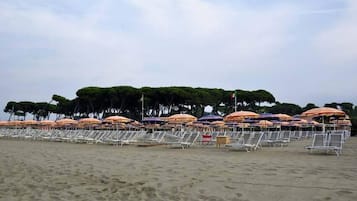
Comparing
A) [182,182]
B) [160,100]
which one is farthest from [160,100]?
[182,182]

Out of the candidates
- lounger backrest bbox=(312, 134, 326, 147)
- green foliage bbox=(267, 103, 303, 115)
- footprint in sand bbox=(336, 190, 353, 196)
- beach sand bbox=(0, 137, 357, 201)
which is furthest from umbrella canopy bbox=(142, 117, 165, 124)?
green foliage bbox=(267, 103, 303, 115)

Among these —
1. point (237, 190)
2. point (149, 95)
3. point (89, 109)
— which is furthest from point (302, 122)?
point (89, 109)

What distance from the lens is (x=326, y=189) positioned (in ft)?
15.3

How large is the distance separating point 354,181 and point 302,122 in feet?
86.6

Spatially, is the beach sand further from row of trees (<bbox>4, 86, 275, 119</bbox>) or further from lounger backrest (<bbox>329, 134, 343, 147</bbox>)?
row of trees (<bbox>4, 86, 275, 119</bbox>)

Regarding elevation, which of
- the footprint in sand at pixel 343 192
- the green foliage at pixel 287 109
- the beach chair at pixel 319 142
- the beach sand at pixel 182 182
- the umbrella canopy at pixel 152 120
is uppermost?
the green foliage at pixel 287 109

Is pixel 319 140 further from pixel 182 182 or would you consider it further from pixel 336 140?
pixel 182 182

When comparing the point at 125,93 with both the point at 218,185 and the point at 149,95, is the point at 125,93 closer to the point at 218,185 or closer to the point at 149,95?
the point at 149,95

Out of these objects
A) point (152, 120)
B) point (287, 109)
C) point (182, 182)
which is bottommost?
point (182, 182)

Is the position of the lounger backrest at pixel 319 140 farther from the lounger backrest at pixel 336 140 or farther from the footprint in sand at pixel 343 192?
the footprint in sand at pixel 343 192

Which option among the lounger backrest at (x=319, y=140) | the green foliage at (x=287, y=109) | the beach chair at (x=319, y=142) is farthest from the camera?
the green foliage at (x=287, y=109)

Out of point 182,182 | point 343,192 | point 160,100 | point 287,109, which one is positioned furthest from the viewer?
point 287,109

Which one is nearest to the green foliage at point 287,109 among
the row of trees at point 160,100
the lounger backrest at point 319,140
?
the row of trees at point 160,100

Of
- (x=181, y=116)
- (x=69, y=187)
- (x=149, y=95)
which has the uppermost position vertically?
(x=149, y=95)
